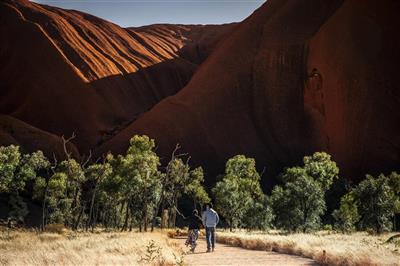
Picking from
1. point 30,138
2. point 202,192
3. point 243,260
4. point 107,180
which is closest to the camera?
point 243,260

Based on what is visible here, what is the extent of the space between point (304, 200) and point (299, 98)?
135ft

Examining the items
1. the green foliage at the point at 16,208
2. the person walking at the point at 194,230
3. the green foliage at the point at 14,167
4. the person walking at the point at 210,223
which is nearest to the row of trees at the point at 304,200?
the green foliage at the point at 14,167

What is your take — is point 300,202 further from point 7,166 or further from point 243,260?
point 243,260

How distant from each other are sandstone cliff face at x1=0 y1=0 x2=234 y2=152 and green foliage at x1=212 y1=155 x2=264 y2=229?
39.3 m

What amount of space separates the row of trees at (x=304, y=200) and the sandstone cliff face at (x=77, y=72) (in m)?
41.3

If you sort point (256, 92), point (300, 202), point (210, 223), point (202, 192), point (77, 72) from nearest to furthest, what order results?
point (210, 223) < point (300, 202) < point (202, 192) < point (256, 92) < point (77, 72)

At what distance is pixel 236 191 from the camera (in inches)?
1984

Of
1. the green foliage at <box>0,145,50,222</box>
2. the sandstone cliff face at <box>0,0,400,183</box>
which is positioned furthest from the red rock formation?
the green foliage at <box>0,145,50,222</box>

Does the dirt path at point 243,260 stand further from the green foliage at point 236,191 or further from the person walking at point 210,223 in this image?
the green foliage at point 236,191

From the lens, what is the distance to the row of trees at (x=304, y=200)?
151 feet

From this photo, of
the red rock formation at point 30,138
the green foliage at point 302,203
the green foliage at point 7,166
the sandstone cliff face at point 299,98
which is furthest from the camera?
the sandstone cliff face at point 299,98

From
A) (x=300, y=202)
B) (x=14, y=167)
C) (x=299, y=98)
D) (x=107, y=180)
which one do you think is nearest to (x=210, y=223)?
(x=107, y=180)

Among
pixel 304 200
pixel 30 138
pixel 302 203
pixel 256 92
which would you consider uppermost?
pixel 256 92

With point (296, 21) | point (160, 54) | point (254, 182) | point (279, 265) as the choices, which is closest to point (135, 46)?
point (160, 54)
